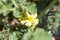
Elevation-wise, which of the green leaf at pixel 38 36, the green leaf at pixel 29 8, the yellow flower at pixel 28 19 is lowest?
the green leaf at pixel 38 36

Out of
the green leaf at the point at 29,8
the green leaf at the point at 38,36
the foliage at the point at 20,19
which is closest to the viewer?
the green leaf at the point at 38,36

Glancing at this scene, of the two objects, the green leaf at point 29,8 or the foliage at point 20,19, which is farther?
the green leaf at point 29,8

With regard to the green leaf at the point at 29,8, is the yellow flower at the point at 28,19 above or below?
below

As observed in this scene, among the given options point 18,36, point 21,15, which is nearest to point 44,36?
point 18,36

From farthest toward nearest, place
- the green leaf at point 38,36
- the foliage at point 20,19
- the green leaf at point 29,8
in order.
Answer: the green leaf at point 29,8 < the foliage at point 20,19 < the green leaf at point 38,36

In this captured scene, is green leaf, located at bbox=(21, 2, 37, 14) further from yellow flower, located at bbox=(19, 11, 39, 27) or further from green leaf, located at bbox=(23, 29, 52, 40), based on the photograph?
green leaf, located at bbox=(23, 29, 52, 40)

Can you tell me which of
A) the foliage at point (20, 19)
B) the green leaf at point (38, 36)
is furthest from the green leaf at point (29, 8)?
the green leaf at point (38, 36)

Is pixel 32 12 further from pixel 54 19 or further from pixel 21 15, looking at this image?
pixel 54 19

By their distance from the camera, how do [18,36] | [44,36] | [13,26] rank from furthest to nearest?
[13,26], [18,36], [44,36]

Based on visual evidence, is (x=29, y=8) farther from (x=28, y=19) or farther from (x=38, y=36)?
(x=38, y=36)

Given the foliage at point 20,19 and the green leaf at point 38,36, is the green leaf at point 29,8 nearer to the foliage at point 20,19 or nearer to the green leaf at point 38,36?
the foliage at point 20,19

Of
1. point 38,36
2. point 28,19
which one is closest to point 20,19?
point 28,19
